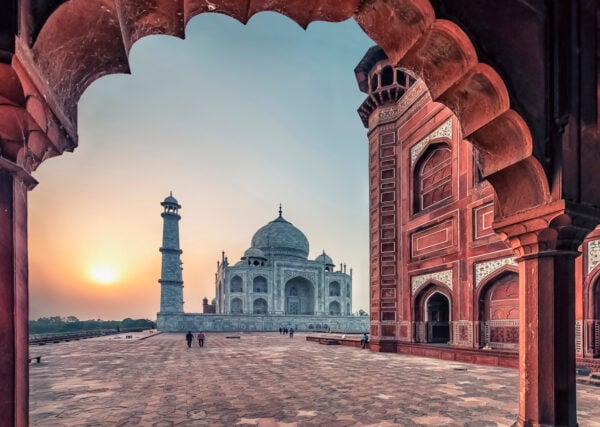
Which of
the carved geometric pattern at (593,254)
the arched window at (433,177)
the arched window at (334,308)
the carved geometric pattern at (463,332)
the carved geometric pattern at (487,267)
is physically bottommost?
the arched window at (334,308)

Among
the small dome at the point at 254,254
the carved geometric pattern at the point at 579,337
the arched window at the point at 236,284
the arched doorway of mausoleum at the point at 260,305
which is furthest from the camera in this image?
the small dome at the point at 254,254

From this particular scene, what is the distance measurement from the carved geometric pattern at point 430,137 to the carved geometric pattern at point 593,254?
5.95 metres

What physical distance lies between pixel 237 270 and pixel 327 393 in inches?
1493

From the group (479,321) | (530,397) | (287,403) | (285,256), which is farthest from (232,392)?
(285,256)

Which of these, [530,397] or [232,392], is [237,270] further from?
[530,397]

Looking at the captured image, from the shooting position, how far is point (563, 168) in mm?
3004


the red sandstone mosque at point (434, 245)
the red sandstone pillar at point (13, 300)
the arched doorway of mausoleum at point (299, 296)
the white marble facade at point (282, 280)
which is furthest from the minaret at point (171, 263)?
the red sandstone pillar at point (13, 300)

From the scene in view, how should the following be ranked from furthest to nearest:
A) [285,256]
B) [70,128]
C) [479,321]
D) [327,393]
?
[285,256] → [479,321] → [327,393] → [70,128]

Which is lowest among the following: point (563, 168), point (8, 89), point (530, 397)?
point (530, 397)

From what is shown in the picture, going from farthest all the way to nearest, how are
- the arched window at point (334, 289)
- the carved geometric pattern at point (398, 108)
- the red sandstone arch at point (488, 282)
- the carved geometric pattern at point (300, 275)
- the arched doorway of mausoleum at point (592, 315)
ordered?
the arched window at point (334, 289) → the carved geometric pattern at point (300, 275) → the carved geometric pattern at point (398, 108) → the red sandstone arch at point (488, 282) → the arched doorway of mausoleum at point (592, 315)

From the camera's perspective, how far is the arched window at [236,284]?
144 ft

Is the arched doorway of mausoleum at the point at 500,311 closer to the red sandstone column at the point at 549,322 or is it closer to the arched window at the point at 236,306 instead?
the red sandstone column at the point at 549,322

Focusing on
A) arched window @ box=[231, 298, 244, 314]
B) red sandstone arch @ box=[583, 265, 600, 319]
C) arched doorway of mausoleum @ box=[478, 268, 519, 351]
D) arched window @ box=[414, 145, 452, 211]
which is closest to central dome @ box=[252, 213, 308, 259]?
arched window @ box=[231, 298, 244, 314]

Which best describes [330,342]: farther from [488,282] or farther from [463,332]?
[488,282]
